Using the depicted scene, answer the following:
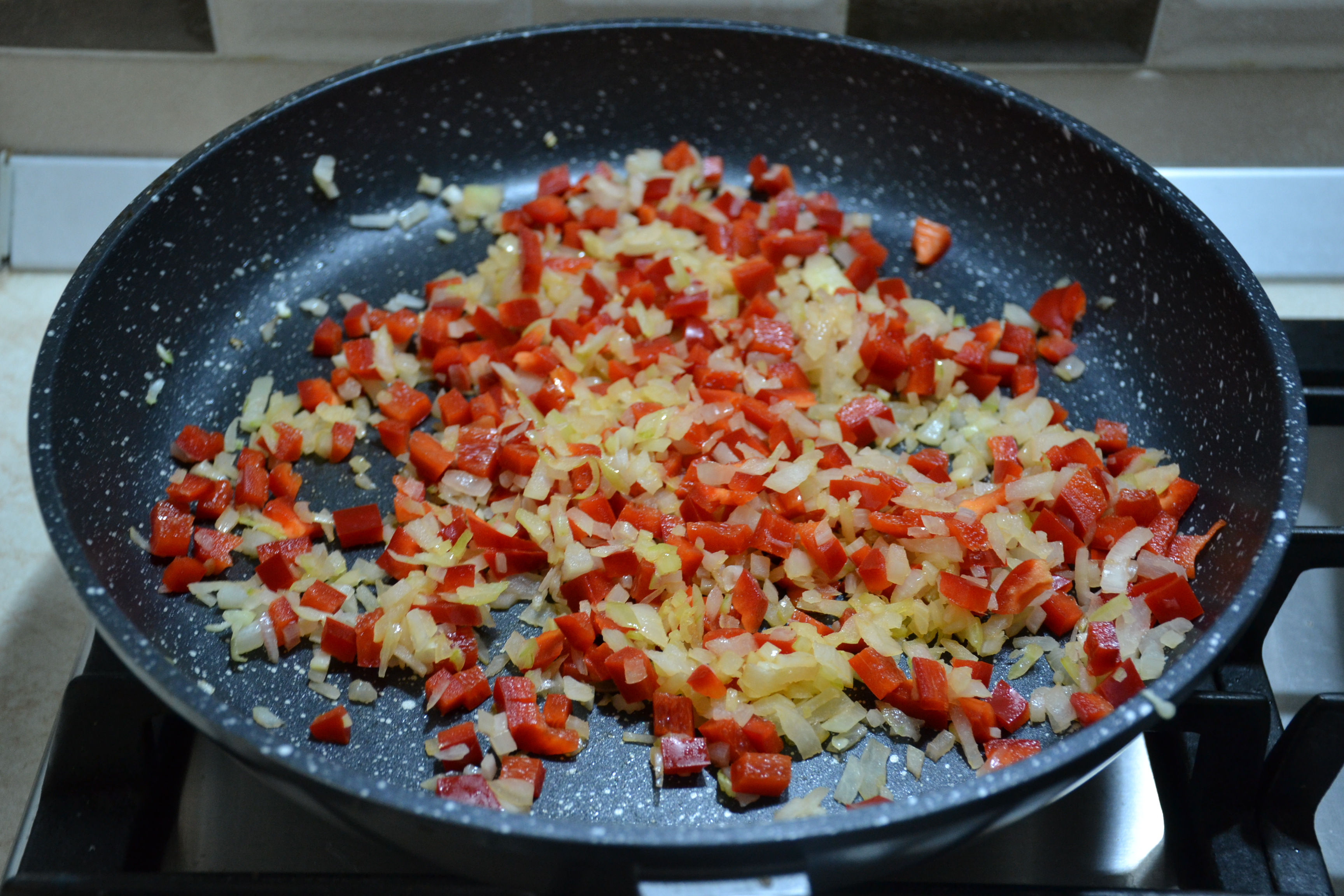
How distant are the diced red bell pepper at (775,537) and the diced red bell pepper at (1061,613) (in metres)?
0.24

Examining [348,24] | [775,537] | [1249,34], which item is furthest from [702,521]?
[1249,34]

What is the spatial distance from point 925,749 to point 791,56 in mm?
833

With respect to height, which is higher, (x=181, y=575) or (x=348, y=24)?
(x=348, y=24)

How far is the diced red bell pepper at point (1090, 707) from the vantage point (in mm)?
888

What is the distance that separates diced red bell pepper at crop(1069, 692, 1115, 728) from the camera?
0.89 metres

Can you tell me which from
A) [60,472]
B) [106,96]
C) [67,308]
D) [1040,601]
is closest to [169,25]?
[106,96]

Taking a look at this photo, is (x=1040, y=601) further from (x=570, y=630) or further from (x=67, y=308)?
(x=67, y=308)

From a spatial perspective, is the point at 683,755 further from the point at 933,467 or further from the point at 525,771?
the point at 933,467

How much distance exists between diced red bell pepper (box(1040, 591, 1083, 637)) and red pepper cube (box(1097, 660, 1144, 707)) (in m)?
0.06

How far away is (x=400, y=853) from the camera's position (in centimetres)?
78

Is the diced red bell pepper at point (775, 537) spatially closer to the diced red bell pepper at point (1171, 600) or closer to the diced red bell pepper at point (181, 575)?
the diced red bell pepper at point (1171, 600)

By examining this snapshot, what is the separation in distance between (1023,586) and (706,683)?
300 mm

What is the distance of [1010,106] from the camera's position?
122 centimetres

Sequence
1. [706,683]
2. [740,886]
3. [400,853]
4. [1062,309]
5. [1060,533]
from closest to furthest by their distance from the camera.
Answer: [740,886] < [400,853] < [706,683] < [1060,533] < [1062,309]
